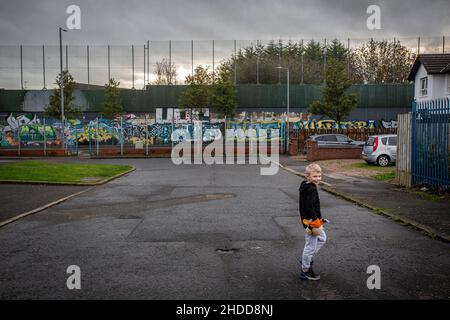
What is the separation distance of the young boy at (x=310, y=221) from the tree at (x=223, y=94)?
136 ft

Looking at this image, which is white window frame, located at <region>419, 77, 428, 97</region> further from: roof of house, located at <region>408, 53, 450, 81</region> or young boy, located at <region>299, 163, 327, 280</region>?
young boy, located at <region>299, 163, 327, 280</region>

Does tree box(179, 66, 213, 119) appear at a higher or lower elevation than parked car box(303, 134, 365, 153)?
higher

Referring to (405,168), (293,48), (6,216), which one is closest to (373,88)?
(293,48)

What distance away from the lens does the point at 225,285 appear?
5.21m

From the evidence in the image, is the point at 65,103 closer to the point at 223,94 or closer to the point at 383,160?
the point at 223,94

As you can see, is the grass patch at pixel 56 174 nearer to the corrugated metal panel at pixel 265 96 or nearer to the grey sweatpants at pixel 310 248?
the grey sweatpants at pixel 310 248

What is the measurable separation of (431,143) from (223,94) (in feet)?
116

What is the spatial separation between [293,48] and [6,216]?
6662cm

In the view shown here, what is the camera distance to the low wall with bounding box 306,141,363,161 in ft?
87.9

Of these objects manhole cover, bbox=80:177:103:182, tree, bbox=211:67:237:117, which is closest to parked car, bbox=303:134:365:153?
manhole cover, bbox=80:177:103:182

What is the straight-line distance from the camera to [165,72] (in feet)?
199

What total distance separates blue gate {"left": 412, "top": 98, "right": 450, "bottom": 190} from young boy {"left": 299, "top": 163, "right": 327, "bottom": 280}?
314 inches

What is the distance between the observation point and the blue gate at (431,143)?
40.1 ft

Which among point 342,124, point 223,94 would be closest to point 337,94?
point 342,124
